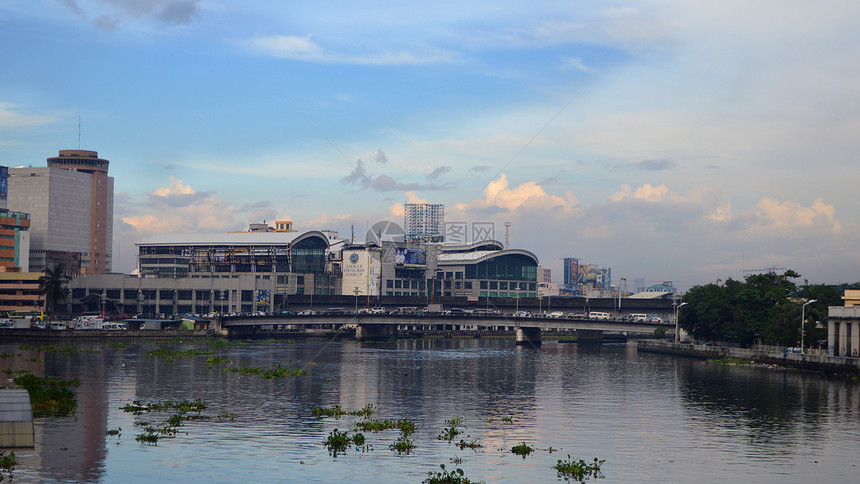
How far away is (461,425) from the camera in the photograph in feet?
230

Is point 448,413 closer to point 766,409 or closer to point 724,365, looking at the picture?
point 766,409

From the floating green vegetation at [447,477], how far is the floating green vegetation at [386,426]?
15.2m

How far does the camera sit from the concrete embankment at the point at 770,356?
11821 cm

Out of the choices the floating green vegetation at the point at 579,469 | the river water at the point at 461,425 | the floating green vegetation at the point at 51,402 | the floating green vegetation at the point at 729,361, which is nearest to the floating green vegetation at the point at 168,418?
the river water at the point at 461,425

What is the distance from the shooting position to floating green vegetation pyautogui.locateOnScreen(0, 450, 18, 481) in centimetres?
4547

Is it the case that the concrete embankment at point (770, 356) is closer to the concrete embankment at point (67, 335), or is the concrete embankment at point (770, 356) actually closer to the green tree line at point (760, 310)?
the green tree line at point (760, 310)

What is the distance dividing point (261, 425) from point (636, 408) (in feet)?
121

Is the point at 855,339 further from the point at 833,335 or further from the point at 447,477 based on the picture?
the point at 447,477

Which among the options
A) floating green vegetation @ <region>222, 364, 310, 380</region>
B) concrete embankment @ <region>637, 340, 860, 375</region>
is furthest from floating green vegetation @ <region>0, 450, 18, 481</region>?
concrete embankment @ <region>637, 340, 860, 375</region>

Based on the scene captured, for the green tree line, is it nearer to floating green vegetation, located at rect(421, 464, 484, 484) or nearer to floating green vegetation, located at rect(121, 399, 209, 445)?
floating green vegetation, located at rect(121, 399, 209, 445)

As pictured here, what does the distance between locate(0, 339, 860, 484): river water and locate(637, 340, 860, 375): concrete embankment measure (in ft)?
16.0

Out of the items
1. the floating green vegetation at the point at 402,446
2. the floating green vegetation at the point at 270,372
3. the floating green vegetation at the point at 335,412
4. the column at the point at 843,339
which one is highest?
→ the column at the point at 843,339

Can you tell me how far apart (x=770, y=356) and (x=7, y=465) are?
120m

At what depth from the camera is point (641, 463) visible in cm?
5512
